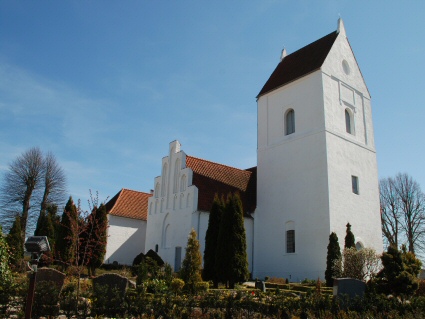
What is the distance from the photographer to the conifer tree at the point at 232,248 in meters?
19.7

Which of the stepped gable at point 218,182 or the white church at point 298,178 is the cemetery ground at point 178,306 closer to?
the white church at point 298,178

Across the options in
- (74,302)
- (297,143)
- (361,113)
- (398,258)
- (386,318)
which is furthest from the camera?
(361,113)

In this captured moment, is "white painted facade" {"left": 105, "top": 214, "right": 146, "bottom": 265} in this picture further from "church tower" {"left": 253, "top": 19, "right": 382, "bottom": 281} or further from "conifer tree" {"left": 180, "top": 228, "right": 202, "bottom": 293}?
"conifer tree" {"left": 180, "top": 228, "right": 202, "bottom": 293}

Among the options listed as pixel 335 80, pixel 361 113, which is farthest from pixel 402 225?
pixel 335 80

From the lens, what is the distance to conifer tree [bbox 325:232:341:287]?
19616 millimetres

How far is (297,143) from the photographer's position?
25.0 m

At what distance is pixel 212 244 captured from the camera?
21.5 meters

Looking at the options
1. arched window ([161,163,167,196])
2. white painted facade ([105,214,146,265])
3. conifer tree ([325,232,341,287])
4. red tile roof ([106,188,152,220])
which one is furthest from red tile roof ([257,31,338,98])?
white painted facade ([105,214,146,265])

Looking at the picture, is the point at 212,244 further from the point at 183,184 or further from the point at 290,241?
the point at 183,184

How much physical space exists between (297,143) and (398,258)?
10.9 m

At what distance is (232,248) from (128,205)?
16.2 metres

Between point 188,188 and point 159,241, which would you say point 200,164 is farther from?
point 159,241

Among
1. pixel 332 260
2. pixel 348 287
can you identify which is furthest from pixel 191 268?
pixel 348 287

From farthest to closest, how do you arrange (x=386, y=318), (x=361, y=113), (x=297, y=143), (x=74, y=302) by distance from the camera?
(x=361, y=113)
(x=297, y=143)
(x=74, y=302)
(x=386, y=318)
